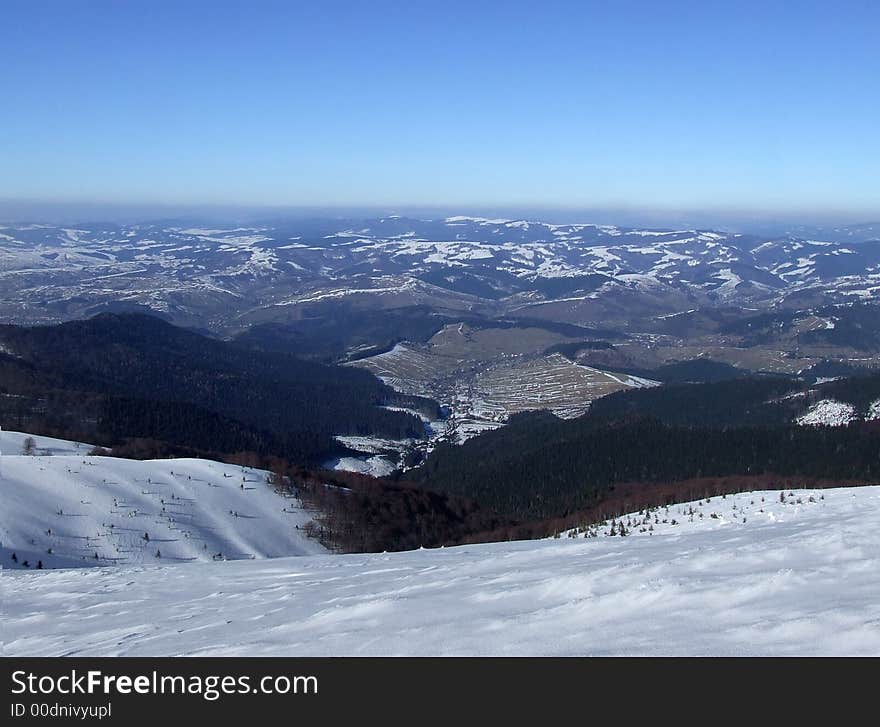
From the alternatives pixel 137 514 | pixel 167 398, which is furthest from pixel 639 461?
pixel 167 398

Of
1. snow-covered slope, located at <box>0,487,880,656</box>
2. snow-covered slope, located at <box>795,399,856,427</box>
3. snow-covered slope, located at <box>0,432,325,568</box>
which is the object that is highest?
snow-covered slope, located at <box>0,487,880,656</box>

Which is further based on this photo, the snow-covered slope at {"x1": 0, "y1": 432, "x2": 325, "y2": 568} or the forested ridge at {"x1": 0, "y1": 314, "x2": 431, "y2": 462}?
the forested ridge at {"x1": 0, "y1": 314, "x2": 431, "y2": 462}

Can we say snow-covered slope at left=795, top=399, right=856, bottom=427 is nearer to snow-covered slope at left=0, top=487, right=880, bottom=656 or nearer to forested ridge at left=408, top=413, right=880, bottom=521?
forested ridge at left=408, top=413, right=880, bottom=521

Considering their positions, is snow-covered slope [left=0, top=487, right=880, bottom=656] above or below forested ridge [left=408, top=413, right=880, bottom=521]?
above

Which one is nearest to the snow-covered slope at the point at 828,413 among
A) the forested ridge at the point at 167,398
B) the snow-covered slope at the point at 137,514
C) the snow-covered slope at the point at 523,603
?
the forested ridge at the point at 167,398

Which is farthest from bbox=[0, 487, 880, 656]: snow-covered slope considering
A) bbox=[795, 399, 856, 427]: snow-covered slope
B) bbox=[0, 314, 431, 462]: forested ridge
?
bbox=[795, 399, 856, 427]: snow-covered slope

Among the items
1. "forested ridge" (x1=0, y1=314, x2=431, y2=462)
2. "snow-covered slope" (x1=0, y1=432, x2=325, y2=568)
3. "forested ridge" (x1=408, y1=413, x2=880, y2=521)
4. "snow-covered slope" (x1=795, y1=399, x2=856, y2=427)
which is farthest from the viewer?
"snow-covered slope" (x1=795, y1=399, x2=856, y2=427)

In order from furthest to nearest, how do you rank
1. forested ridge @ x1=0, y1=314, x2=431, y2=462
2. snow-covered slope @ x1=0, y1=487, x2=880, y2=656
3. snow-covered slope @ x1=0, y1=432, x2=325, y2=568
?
forested ridge @ x1=0, y1=314, x2=431, y2=462 → snow-covered slope @ x1=0, y1=432, x2=325, y2=568 → snow-covered slope @ x1=0, y1=487, x2=880, y2=656
